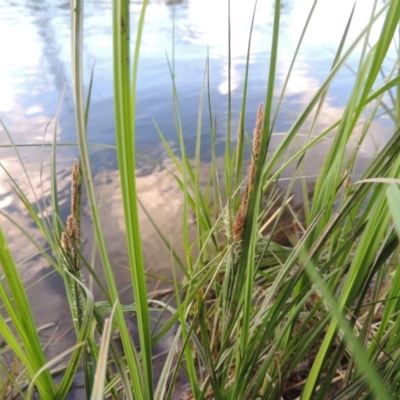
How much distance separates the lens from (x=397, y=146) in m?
0.27

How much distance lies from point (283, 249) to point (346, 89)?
1600 millimetres

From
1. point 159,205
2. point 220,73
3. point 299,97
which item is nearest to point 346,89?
point 299,97

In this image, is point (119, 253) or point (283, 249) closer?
point (283, 249)

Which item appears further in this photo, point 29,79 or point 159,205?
point 29,79

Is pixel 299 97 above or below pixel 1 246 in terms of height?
below

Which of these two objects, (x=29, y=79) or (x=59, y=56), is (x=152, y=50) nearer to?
(x=59, y=56)

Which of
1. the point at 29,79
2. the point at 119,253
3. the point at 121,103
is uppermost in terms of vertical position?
the point at 121,103

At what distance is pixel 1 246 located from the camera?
0.26 meters

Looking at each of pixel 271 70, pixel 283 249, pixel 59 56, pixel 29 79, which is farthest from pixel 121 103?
pixel 59 56

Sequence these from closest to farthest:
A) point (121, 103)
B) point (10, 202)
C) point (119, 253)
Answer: point (121, 103) → point (119, 253) → point (10, 202)

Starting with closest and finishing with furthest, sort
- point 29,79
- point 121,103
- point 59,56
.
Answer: point 121,103 < point 29,79 < point 59,56

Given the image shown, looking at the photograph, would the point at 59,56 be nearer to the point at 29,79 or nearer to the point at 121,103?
the point at 29,79

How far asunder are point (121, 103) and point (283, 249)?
485 mm

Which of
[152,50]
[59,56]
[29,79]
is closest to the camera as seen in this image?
[29,79]
